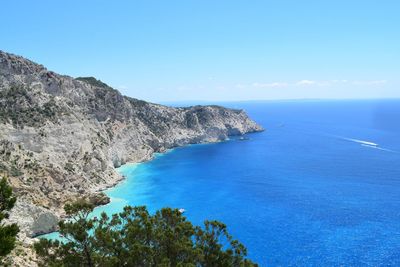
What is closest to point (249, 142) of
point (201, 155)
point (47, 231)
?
point (201, 155)

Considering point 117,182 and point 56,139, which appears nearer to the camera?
point 56,139

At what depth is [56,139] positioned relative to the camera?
8212 cm

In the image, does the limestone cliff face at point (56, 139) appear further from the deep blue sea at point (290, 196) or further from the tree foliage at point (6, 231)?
the tree foliage at point (6, 231)

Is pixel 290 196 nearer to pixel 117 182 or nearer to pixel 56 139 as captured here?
pixel 117 182

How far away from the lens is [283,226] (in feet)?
197

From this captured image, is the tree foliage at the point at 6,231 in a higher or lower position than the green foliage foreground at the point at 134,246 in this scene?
higher

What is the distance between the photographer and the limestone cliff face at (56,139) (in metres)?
63.4

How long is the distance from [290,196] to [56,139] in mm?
50974

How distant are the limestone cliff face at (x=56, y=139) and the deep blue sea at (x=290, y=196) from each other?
698 centimetres

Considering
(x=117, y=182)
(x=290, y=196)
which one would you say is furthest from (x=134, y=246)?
(x=117, y=182)

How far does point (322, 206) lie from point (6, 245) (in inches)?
2411

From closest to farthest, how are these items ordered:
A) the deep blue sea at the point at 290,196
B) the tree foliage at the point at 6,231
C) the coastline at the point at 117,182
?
the tree foliage at the point at 6,231
the deep blue sea at the point at 290,196
the coastline at the point at 117,182

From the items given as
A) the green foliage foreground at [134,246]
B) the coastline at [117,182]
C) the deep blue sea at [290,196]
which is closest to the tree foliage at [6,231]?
the green foliage foreground at [134,246]

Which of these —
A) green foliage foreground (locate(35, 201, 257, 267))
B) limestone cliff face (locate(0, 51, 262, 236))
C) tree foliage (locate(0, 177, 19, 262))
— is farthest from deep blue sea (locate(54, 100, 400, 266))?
tree foliage (locate(0, 177, 19, 262))
